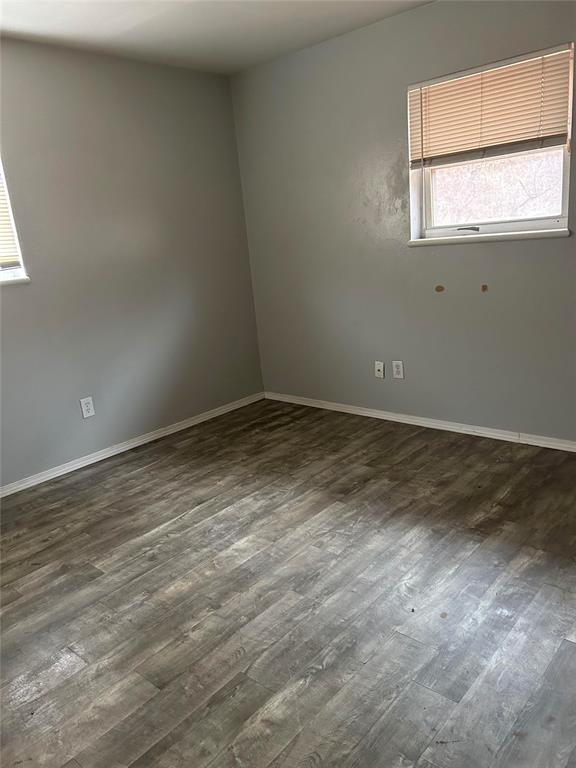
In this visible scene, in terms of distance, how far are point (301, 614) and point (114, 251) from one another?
2.45 m

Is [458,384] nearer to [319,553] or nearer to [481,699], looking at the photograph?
[319,553]

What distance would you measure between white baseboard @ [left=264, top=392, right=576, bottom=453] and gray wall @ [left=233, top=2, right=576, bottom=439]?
1.7 inches

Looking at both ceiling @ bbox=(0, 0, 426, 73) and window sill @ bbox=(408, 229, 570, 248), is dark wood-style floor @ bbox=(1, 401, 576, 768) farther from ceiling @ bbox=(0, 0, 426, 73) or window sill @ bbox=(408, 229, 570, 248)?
ceiling @ bbox=(0, 0, 426, 73)

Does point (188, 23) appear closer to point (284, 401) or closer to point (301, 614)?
point (284, 401)

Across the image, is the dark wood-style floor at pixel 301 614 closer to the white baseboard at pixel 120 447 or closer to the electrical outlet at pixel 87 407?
the white baseboard at pixel 120 447

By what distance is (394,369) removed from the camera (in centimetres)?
350

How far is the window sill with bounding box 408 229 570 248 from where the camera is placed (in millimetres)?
2674

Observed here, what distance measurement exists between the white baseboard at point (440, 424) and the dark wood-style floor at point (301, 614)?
0.08m

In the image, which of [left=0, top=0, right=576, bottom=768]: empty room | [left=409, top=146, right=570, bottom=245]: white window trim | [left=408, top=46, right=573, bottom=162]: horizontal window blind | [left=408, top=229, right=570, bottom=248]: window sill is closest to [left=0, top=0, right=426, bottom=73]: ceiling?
[left=0, top=0, right=576, bottom=768]: empty room

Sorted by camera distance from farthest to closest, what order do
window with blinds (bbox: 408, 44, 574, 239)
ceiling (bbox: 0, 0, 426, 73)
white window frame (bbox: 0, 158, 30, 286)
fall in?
white window frame (bbox: 0, 158, 30, 286) → window with blinds (bbox: 408, 44, 574, 239) → ceiling (bbox: 0, 0, 426, 73)

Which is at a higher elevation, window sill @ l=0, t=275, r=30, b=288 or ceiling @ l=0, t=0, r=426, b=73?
ceiling @ l=0, t=0, r=426, b=73

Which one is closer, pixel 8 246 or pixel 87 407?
pixel 8 246

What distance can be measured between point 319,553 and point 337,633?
460mm

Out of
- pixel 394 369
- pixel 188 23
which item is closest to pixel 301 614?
pixel 394 369
